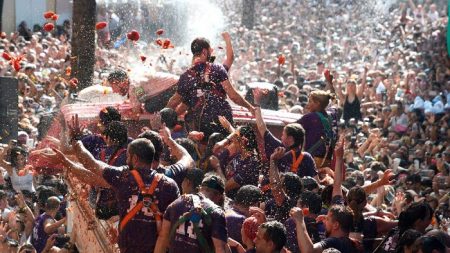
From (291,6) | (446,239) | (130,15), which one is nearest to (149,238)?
(446,239)

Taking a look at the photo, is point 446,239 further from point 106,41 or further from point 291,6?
point 291,6

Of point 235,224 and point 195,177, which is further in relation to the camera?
point 195,177

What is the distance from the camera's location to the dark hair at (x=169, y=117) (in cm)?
1209

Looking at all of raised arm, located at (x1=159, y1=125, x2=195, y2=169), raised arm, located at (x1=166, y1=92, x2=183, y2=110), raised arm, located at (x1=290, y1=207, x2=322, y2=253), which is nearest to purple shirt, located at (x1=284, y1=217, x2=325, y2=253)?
raised arm, located at (x1=290, y1=207, x2=322, y2=253)

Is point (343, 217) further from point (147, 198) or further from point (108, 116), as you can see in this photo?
point (108, 116)

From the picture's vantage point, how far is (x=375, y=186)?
431 inches

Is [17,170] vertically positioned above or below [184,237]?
below

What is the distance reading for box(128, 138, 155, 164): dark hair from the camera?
29.1ft

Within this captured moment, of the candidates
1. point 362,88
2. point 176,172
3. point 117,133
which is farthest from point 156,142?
point 362,88

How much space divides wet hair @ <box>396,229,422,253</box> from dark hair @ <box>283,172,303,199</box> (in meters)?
1.46

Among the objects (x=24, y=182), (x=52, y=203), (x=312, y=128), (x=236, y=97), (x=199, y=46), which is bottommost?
(x=24, y=182)

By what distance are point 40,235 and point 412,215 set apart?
193 inches

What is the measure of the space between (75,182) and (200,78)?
1771 millimetres

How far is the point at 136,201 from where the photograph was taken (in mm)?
9016
